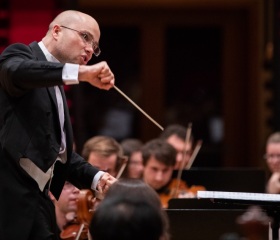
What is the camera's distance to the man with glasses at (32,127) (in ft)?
7.84

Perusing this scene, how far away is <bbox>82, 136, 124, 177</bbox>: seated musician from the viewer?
399cm

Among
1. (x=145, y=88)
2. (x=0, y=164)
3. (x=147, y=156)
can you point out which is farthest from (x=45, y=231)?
(x=145, y=88)

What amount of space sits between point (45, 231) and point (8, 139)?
326 millimetres

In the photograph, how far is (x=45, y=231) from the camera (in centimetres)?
257

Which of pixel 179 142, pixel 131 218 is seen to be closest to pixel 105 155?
pixel 179 142

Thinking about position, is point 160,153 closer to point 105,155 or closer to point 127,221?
point 105,155

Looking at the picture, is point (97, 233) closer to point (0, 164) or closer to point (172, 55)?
point (0, 164)

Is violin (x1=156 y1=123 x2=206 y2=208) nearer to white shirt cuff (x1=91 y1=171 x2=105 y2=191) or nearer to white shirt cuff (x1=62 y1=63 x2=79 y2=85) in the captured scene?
white shirt cuff (x1=91 y1=171 x2=105 y2=191)

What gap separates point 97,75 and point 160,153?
235 cm

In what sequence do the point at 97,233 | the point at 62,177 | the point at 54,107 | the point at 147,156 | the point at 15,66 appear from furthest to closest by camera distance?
the point at 147,156, the point at 62,177, the point at 54,107, the point at 15,66, the point at 97,233

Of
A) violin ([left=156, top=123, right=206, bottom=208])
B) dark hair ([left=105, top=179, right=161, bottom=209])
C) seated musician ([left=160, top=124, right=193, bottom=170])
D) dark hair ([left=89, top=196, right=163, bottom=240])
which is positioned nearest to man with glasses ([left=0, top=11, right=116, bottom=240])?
dark hair ([left=105, top=179, right=161, bottom=209])

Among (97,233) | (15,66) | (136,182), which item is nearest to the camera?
(97,233)

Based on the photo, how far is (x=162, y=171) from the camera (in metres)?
4.69

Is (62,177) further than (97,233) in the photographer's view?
Yes
